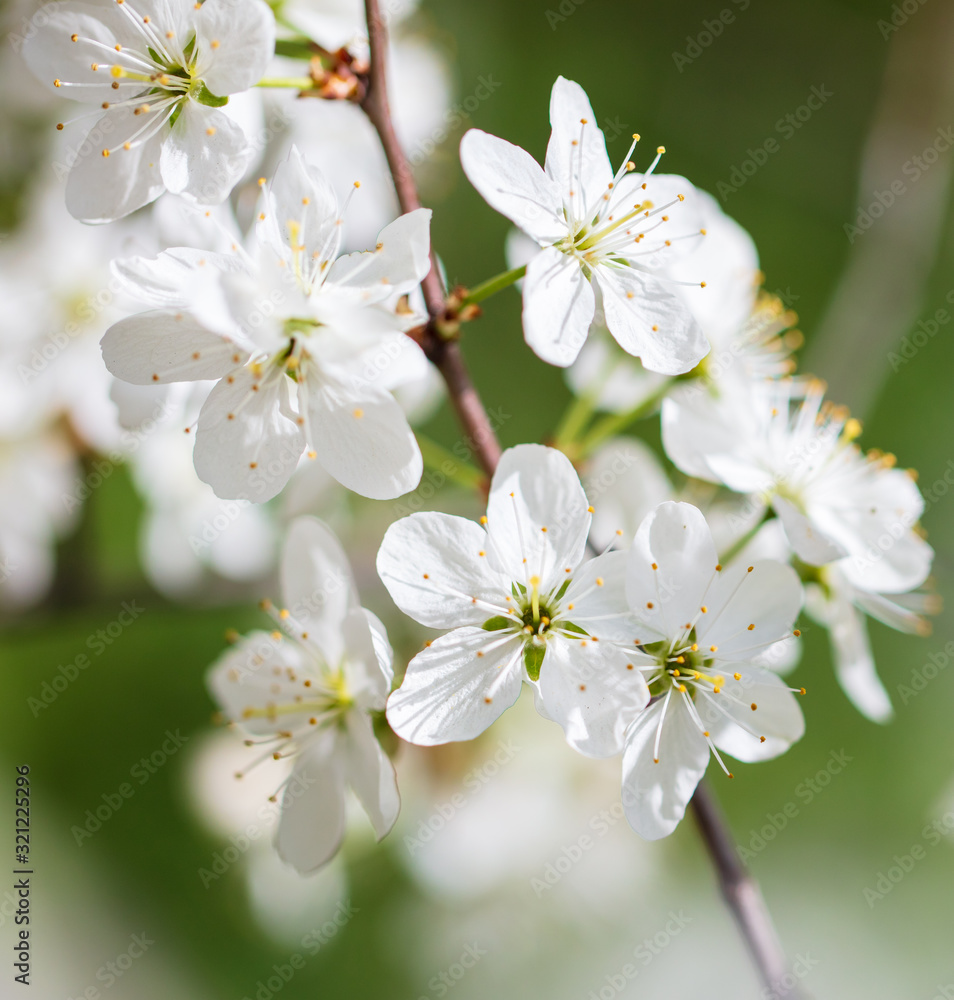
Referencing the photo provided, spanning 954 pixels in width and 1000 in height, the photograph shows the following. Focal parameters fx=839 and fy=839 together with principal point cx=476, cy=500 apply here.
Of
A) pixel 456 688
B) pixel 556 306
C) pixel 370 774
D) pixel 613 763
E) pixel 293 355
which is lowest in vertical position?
pixel 613 763

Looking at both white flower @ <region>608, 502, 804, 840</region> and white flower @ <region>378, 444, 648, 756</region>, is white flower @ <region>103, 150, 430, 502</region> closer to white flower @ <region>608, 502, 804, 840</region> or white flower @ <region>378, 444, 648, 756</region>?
white flower @ <region>378, 444, 648, 756</region>

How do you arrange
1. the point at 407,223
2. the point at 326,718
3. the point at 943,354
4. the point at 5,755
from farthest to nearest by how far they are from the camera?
1. the point at 943,354
2. the point at 5,755
3. the point at 326,718
4. the point at 407,223

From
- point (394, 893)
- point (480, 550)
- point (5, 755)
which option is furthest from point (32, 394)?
point (394, 893)

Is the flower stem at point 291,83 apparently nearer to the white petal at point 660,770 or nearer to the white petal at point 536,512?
the white petal at point 536,512

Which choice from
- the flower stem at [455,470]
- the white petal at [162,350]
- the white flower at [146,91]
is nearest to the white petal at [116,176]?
the white flower at [146,91]

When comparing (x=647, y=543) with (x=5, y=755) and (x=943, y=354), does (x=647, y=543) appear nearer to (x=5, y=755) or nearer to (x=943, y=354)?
(x=5, y=755)

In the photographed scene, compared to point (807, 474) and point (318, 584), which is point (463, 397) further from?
point (807, 474)

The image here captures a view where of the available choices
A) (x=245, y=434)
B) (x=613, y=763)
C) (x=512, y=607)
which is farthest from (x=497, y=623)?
(x=613, y=763)
